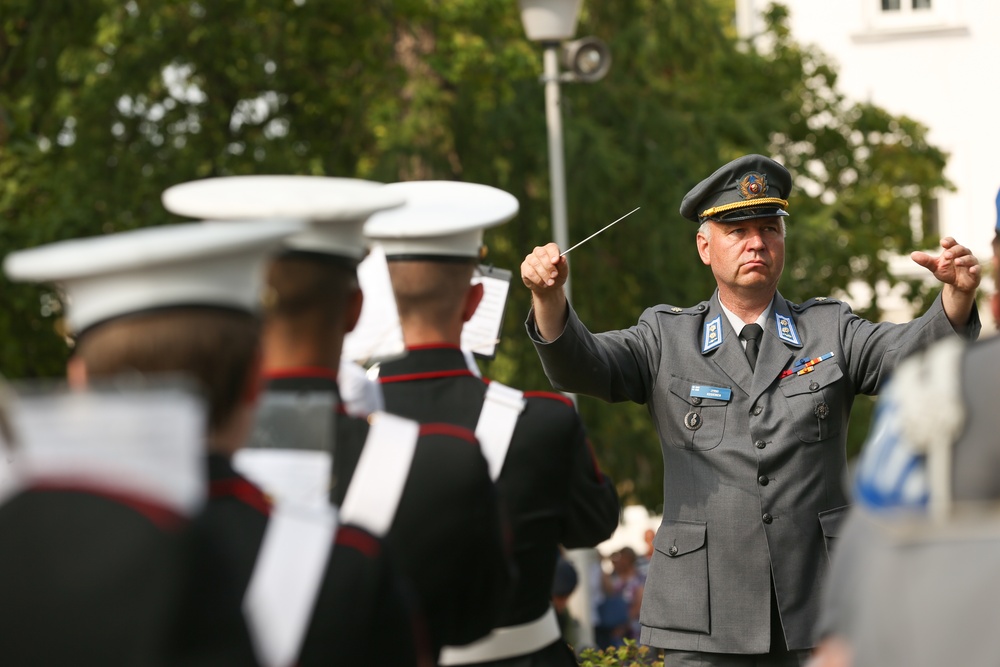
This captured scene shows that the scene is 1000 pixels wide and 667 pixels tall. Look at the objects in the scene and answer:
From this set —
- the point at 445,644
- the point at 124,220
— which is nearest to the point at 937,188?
the point at 124,220

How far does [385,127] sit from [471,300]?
36.1 feet

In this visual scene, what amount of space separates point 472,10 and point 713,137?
9.63 feet

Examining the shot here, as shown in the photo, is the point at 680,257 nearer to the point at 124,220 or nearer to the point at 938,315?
the point at 124,220

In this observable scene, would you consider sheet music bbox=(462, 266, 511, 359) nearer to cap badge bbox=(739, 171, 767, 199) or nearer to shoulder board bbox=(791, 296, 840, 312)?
cap badge bbox=(739, 171, 767, 199)

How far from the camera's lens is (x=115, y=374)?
1976 mm

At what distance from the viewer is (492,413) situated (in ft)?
11.0

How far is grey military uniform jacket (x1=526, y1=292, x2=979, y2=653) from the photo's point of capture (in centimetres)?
453

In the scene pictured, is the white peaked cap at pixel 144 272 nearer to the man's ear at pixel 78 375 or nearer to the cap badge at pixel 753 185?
Answer: the man's ear at pixel 78 375

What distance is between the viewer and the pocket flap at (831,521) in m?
4.52

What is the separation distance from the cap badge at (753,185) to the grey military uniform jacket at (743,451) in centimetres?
42

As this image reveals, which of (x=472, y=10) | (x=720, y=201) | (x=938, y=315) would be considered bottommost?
(x=938, y=315)

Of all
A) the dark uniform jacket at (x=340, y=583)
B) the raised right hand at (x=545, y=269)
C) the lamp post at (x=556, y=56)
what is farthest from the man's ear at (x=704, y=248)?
the lamp post at (x=556, y=56)

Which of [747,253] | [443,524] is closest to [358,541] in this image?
[443,524]

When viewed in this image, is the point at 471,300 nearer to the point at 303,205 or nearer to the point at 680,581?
the point at 303,205
